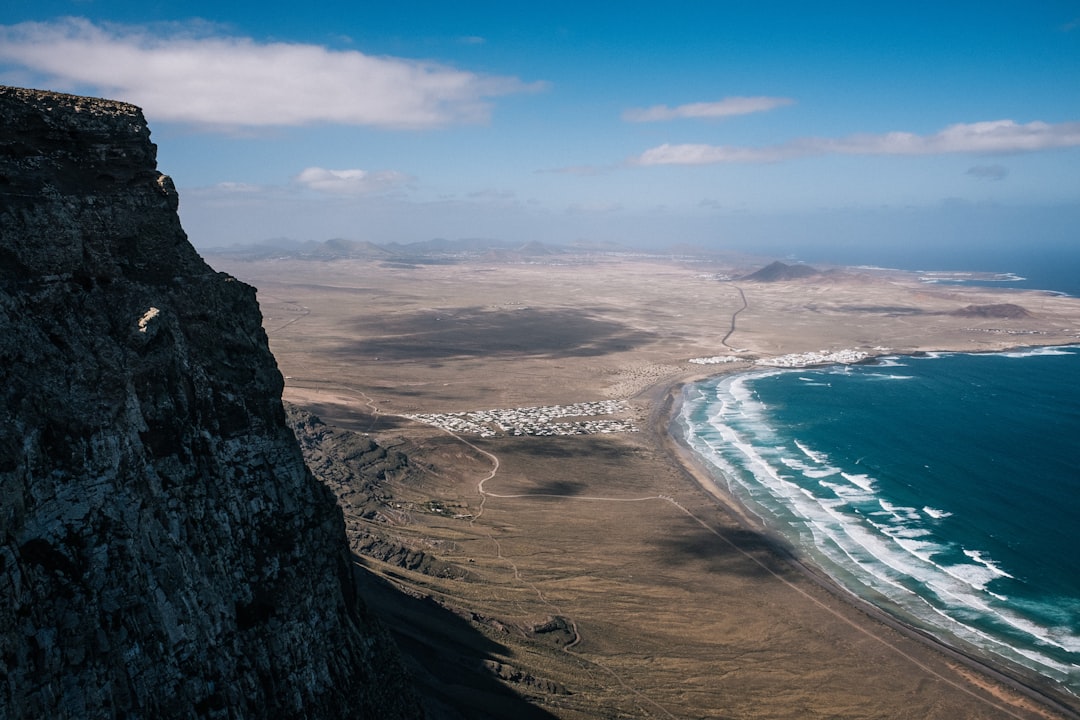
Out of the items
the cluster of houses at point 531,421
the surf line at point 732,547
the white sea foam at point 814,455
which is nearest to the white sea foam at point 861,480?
the white sea foam at point 814,455

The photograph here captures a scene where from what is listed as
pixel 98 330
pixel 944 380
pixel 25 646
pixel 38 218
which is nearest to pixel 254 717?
pixel 25 646

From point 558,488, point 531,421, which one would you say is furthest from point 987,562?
point 531,421

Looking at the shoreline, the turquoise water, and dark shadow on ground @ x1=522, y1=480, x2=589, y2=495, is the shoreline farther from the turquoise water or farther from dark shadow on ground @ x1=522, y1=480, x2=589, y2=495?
dark shadow on ground @ x1=522, y1=480, x2=589, y2=495

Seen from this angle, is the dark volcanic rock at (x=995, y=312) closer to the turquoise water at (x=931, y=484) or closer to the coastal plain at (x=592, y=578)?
the turquoise water at (x=931, y=484)

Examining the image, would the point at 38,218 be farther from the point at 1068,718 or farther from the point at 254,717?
the point at 1068,718

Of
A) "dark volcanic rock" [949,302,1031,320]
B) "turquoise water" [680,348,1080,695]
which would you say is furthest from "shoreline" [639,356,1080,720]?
"dark volcanic rock" [949,302,1031,320]

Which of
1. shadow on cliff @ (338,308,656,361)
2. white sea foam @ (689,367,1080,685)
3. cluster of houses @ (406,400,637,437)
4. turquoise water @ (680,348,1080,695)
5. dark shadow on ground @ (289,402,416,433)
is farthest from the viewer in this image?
shadow on cliff @ (338,308,656,361)
